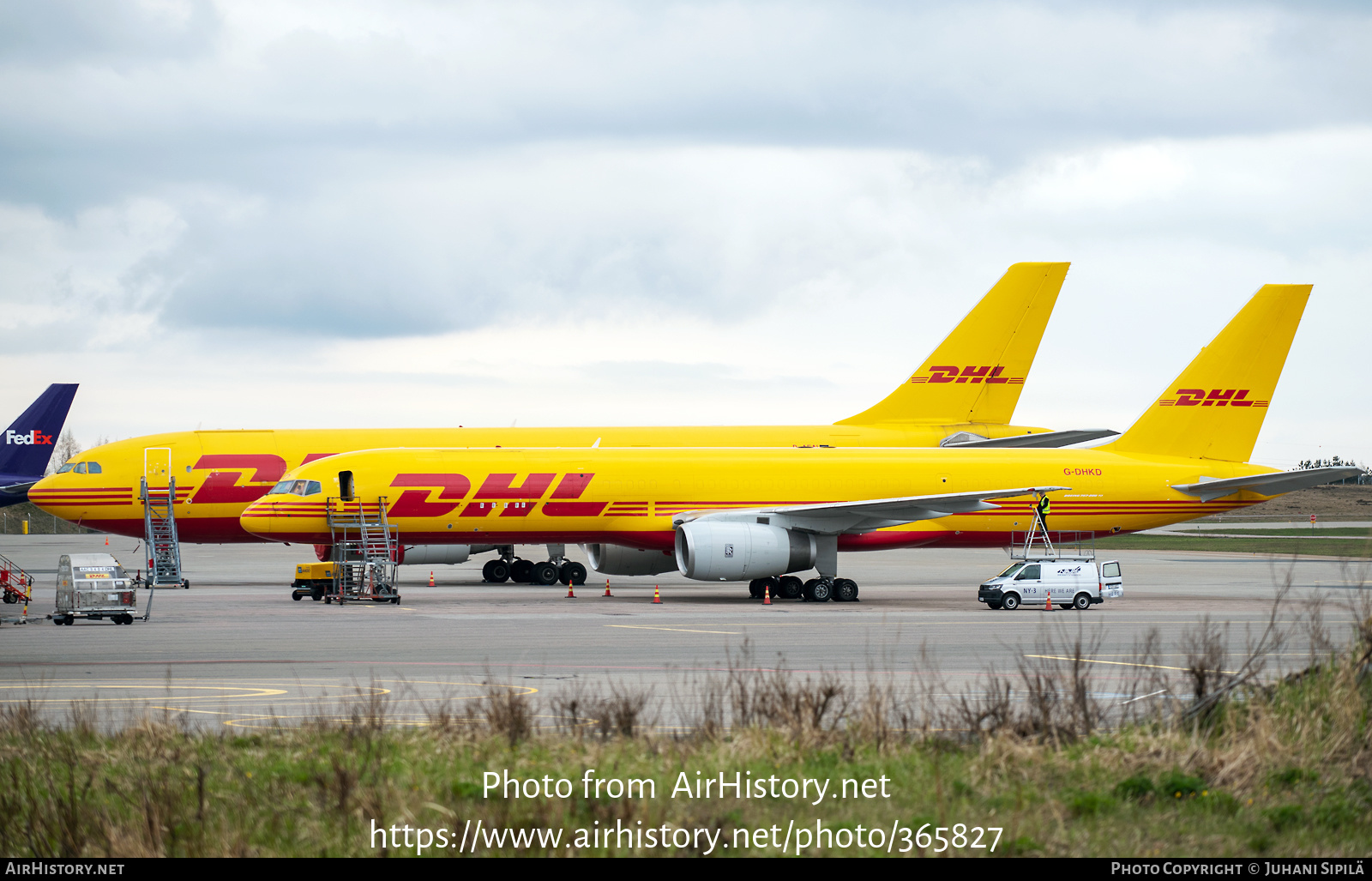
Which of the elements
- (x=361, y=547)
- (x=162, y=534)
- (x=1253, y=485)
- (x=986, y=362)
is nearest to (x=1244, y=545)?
(x=986, y=362)

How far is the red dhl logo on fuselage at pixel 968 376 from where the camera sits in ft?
171

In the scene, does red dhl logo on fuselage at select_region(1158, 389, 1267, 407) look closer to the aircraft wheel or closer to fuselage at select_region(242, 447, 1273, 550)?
fuselage at select_region(242, 447, 1273, 550)

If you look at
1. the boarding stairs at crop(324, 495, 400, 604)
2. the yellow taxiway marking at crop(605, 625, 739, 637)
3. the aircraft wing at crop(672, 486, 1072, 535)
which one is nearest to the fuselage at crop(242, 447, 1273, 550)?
the boarding stairs at crop(324, 495, 400, 604)

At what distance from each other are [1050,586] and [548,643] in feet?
49.1

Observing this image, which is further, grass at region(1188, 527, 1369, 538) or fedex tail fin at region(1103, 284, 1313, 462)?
grass at region(1188, 527, 1369, 538)

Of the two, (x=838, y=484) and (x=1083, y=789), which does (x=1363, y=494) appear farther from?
(x=1083, y=789)

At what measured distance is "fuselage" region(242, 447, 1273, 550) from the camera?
37.6m

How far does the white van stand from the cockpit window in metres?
18.8

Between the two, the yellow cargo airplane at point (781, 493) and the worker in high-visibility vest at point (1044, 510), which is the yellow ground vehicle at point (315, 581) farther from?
the worker in high-visibility vest at point (1044, 510)

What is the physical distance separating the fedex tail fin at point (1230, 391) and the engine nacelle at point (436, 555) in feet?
75.1

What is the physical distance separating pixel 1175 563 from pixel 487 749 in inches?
2016

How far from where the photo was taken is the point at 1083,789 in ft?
34.3

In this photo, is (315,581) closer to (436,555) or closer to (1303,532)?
(436,555)

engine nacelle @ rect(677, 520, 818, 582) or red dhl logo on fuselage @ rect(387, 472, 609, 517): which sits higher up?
red dhl logo on fuselage @ rect(387, 472, 609, 517)
